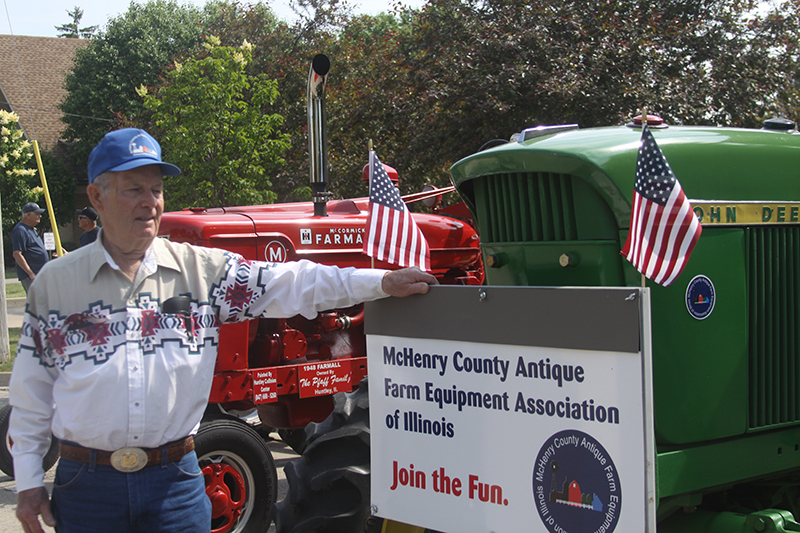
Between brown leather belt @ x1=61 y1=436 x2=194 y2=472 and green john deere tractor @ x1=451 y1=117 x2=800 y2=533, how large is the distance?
1415 mm

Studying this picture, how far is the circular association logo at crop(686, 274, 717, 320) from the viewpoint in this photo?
2.47m

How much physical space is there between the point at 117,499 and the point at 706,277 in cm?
194

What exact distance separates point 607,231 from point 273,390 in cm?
267

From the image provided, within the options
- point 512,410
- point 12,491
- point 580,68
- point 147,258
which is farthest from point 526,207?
point 580,68

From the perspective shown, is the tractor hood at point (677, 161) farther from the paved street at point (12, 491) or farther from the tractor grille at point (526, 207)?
the paved street at point (12, 491)

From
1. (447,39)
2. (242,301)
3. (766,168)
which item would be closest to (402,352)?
(242,301)

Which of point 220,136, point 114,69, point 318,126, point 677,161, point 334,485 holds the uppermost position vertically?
point 114,69

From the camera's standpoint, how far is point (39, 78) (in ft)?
116

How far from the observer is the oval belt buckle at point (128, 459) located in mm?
2043

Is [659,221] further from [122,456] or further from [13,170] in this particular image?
[13,170]

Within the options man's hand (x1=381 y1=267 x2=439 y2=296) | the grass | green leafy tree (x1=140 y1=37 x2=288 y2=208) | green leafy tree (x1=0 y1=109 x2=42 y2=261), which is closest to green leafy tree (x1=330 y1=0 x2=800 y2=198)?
green leafy tree (x1=140 y1=37 x2=288 y2=208)

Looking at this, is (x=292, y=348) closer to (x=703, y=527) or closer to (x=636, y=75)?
(x=703, y=527)

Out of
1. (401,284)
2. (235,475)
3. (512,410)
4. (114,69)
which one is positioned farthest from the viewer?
(114,69)

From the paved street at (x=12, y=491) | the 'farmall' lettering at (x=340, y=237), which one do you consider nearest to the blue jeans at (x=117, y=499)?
the paved street at (x=12, y=491)
